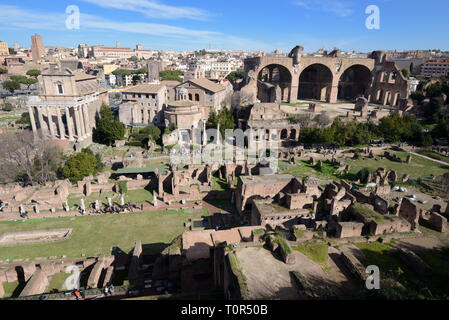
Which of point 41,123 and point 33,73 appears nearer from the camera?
point 41,123

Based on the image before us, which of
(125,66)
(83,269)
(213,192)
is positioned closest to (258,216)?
(213,192)

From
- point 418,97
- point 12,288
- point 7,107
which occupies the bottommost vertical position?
point 12,288

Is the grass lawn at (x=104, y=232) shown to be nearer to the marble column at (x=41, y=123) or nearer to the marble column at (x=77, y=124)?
the marble column at (x=77, y=124)

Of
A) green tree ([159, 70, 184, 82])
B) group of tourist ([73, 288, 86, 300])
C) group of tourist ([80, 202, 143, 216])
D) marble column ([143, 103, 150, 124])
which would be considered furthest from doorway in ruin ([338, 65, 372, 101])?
group of tourist ([73, 288, 86, 300])

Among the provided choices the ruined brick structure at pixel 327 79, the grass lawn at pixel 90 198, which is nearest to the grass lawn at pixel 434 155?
the ruined brick structure at pixel 327 79

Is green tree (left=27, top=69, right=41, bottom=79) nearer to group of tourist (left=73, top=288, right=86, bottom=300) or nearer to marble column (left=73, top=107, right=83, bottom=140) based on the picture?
marble column (left=73, top=107, right=83, bottom=140)

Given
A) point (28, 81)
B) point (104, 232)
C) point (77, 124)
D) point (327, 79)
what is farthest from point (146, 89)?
point (28, 81)

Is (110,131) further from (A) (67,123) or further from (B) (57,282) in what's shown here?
(B) (57,282)
